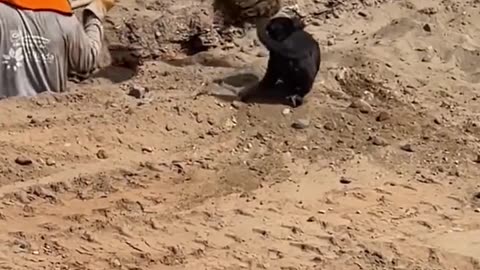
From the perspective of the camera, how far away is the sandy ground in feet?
16.3

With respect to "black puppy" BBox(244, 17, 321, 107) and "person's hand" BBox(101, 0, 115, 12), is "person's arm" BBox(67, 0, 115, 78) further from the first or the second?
"black puppy" BBox(244, 17, 321, 107)

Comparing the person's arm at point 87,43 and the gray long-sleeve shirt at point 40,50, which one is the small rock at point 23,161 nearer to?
the gray long-sleeve shirt at point 40,50

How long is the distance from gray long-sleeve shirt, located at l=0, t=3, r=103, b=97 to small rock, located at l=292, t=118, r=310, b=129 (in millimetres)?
1408

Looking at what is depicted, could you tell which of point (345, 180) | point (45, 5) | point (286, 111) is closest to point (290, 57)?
point (286, 111)

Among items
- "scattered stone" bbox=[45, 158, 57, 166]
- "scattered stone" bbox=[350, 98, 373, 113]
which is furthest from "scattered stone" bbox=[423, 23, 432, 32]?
"scattered stone" bbox=[45, 158, 57, 166]

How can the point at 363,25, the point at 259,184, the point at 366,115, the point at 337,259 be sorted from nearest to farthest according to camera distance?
the point at 337,259
the point at 259,184
the point at 366,115
the point at 363,25

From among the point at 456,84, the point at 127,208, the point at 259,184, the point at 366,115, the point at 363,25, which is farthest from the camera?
the point at 363,25

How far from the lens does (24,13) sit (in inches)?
262

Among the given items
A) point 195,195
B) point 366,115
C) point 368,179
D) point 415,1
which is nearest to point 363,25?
point 415,1

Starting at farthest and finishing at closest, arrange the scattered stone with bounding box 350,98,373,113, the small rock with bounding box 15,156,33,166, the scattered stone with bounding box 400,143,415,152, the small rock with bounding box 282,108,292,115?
1. the scattered stone with bounding box 350,98,373,113
2. the small rock with bounding box 282,108,292,115
3. the scattered stone with bounding box 400,143,415,152
4. the small rock with bounding box 15,156,33,166

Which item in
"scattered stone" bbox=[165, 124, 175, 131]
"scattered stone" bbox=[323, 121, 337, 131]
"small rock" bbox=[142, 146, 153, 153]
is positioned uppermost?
"small rock" bbox=[142, 146, 153, 153]

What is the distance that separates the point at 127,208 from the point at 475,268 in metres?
1.61

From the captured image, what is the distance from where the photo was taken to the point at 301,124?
251 inches

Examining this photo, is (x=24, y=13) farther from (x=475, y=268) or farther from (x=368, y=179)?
(x=475, y=268)
